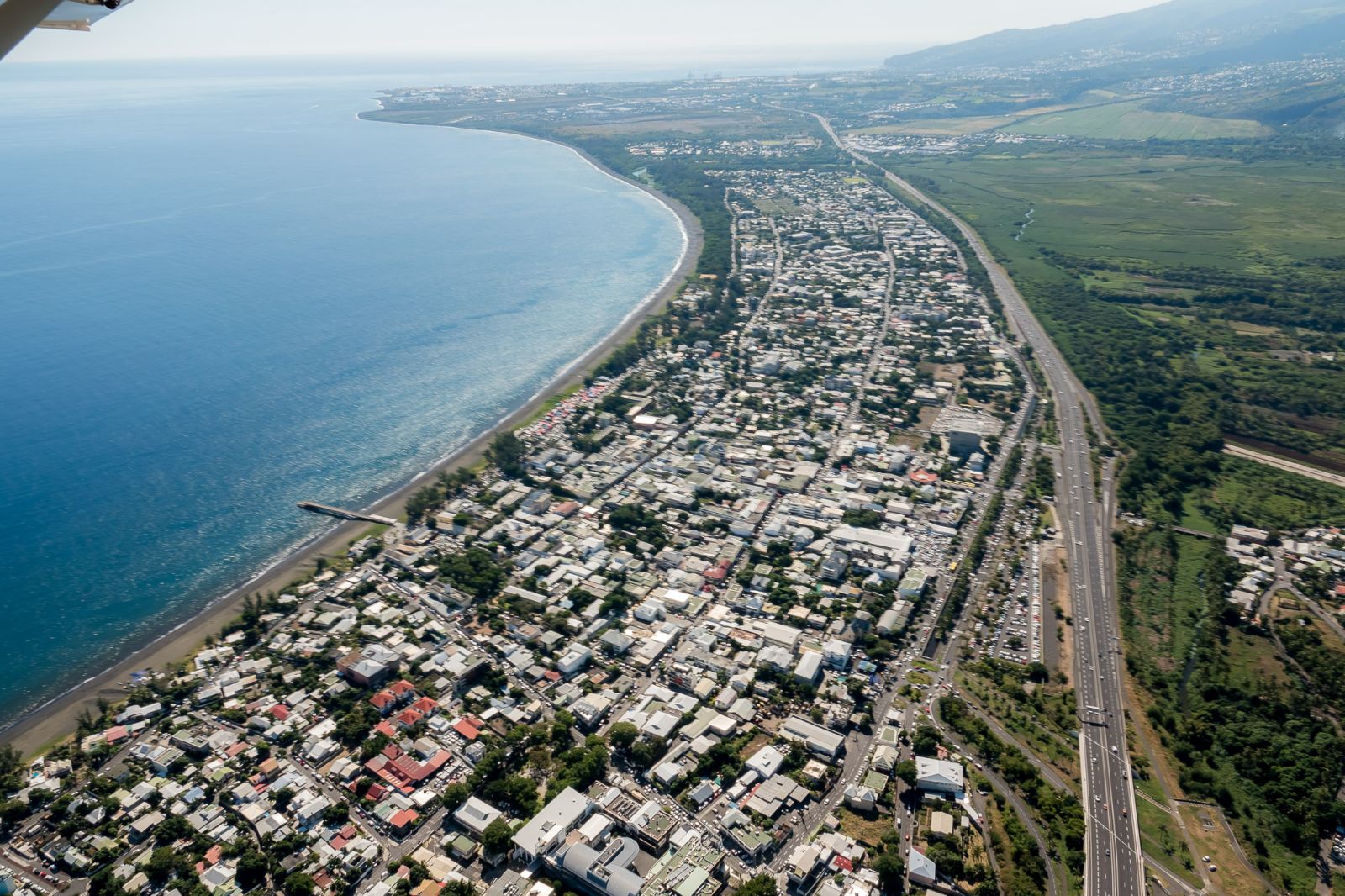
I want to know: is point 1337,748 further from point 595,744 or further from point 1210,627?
point 595,744

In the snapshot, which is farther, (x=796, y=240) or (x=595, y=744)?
(x=796, y=240)

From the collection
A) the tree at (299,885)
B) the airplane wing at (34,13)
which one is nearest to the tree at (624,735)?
the tree at (299,885)

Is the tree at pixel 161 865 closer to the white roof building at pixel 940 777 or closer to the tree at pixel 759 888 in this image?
the tree at pixel 759 888

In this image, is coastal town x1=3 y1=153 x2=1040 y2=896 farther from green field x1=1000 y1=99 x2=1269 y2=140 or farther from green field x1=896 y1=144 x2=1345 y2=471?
green field x1=1000 y1=99 x2=1269 y2=140

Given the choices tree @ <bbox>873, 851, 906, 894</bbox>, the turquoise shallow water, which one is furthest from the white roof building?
the turquoise shallow water

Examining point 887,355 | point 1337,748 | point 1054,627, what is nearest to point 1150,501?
point 1054,627

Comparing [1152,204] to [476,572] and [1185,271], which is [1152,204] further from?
[476,572]

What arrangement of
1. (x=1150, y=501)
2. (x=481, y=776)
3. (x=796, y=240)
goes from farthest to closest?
(x=796, y=240)
(x=1150, y=501)
(x=481, y=776)

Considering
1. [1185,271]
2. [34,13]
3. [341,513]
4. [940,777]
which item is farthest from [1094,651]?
[1185,271]
